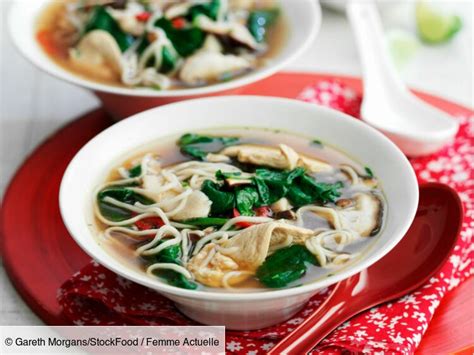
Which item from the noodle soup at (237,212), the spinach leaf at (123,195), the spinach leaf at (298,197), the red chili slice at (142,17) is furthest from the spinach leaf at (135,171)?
the red chili slice at (142,17)

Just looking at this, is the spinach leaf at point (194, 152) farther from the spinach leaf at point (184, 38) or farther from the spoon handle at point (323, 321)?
the spinach leaf at point (184, 38)

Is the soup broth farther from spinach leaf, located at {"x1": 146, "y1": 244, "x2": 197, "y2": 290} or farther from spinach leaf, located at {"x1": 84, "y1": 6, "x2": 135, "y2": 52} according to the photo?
spinach leaf, located at {"x1": 146, "y1": 244, "x2": 197, "y2": 290}

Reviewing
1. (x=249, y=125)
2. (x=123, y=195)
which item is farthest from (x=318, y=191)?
(x=123, y=195)

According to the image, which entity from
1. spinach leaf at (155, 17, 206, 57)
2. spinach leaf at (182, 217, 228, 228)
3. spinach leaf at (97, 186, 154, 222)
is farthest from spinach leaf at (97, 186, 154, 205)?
spinach leaf at (155, 17, 206, 57)

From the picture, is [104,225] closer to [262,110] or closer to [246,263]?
[246,263]

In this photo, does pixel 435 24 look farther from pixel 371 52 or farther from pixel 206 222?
pixel 206 222

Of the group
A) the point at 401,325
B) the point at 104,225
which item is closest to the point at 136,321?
the point at 104,225
